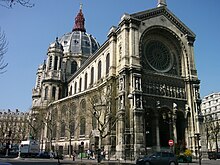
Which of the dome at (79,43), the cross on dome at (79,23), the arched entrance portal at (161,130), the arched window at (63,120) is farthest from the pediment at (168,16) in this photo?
the cross on dome at (79,23)

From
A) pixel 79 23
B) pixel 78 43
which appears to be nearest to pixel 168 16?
pixel 78 43

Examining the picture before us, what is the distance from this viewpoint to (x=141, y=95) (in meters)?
35.0

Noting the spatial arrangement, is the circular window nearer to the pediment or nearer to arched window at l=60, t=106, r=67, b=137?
the pediment

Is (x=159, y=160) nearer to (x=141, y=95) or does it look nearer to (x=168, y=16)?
(x=141, y=95)

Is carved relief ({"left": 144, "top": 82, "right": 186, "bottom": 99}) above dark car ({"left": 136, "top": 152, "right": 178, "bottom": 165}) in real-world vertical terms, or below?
above

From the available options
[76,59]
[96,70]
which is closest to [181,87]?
[96,70]

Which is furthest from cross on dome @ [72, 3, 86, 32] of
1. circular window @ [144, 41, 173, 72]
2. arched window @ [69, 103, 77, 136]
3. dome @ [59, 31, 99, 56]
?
circular window @ [144, 41, 173, 72]

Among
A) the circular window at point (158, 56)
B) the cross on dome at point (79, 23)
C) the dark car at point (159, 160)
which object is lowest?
the dark car at point (159, 160)

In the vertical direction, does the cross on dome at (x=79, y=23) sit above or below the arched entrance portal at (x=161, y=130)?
above

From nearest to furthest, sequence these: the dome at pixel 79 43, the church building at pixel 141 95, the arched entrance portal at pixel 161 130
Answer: the church building at pixel 141 95, the arched entrance portal at pixel 161 130, the dome at pixel 79 43

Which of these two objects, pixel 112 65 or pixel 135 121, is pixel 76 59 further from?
pixel 135 121

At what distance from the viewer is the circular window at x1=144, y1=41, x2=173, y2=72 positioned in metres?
40.6

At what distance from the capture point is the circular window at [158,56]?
40.6 metres

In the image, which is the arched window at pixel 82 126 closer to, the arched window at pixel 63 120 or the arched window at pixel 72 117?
the arched window at pixel 72 117
